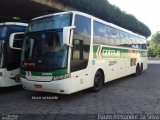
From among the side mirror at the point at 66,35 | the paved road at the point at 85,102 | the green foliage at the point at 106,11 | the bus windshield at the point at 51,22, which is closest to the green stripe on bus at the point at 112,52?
the paved road at the point at 85,102

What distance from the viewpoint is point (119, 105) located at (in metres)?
7.69

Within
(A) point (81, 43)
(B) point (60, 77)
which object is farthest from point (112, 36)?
(B) point (60, 77)

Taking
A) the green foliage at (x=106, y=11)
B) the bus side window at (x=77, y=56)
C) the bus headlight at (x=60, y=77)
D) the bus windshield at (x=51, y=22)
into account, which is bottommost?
the bus headlight at (x=60, y=77)

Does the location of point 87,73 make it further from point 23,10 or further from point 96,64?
point 23,10

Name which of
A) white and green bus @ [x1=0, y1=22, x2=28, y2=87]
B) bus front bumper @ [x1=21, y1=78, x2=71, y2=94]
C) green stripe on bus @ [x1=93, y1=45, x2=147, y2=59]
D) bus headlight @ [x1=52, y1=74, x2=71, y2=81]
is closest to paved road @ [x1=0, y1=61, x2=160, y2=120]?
bus front bumper @ [x1=21, y1=78, x2=71, y2=94]

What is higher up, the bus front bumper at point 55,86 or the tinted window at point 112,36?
the tinted window at point 112,36

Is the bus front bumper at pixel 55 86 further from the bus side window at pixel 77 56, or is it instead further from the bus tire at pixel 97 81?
the bus tire at pixel 97 81

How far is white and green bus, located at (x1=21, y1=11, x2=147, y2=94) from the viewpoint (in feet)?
25.8

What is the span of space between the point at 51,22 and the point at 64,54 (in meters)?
1.40

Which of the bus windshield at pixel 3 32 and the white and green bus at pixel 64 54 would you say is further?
the bus windshield at pixel 3 32

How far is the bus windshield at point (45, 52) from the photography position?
786 cm

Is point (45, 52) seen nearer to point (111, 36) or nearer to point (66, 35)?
point (66, 35)

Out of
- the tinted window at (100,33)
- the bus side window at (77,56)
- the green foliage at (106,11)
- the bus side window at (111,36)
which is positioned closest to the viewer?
the bus side window at (77,56)

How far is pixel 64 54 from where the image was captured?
781cm
